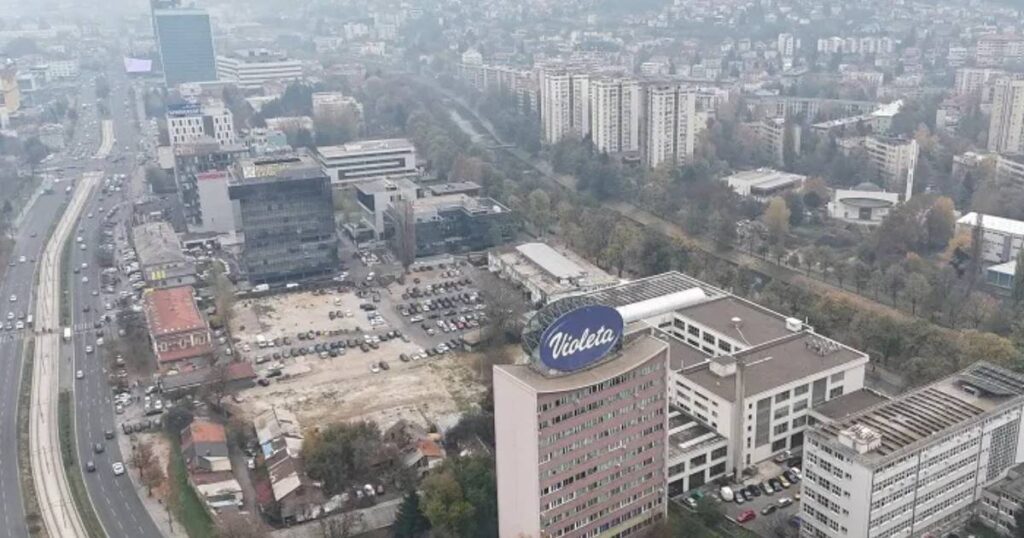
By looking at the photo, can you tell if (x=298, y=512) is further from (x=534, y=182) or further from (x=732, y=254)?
(x=534, y=182)

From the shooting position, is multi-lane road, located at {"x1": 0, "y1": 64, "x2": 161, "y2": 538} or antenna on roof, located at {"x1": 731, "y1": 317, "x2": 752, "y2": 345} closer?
multi-lane road, located at {"x1": 0, "y1": 64, "x2": 161, "y2": 538}

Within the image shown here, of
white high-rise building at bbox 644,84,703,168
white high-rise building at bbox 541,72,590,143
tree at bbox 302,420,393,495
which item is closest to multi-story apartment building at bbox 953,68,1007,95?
white high-rise building at bbox 644,84,703,168

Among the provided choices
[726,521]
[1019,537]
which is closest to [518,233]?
[726,521]

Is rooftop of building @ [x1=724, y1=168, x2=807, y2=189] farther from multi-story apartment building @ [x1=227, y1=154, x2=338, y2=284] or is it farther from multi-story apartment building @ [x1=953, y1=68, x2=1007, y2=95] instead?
multi-story apartment building @ [x1=953, y1=68, x2=1007, y2=95]

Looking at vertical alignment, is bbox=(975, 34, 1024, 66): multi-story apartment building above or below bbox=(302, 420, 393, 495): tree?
above

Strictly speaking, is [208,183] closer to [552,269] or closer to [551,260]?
[551,260]

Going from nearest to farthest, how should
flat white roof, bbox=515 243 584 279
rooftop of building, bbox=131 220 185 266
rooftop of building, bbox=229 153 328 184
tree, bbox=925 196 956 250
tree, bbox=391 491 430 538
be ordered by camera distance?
tree, bbox=391 491 430 538, flat white roof, bbox=515 243 584 279, rooftop of building, bbox=229 153 328 184, rooftop of building, bbox=131 220 185 266, tree, bbox=925 196 956 250
